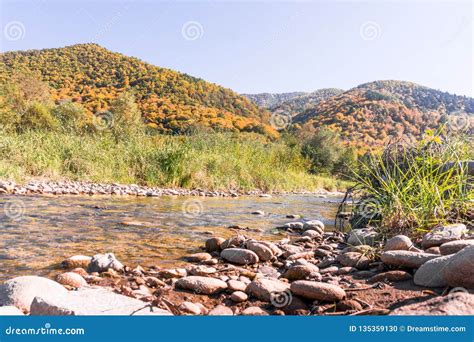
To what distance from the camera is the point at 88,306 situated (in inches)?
77.7

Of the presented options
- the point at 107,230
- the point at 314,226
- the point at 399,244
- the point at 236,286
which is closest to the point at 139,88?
the point at 107,230

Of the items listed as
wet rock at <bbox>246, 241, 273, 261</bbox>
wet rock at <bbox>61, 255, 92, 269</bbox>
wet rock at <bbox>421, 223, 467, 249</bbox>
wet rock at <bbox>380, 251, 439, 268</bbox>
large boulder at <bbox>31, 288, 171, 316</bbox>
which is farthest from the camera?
wet rock at <bbox>246, 241, 273, 261</bbox>

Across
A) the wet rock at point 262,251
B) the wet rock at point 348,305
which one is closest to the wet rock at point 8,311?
the wet rock at point 348,305

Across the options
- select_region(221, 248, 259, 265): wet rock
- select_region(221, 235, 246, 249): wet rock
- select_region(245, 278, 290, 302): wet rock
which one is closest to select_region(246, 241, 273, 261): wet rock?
select_region(221, 248, 259, 265): wet rock

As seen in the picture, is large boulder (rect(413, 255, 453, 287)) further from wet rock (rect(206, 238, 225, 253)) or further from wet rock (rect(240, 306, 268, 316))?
wet rock (rect(206, 238, 225, 253))

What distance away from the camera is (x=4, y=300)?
7.39 feet

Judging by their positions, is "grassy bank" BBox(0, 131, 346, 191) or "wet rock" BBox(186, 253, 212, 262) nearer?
"wet rock" BBox(186, 253, 212, 262)

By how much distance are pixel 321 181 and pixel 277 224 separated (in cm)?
1569

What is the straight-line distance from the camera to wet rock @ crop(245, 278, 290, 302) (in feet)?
8.21

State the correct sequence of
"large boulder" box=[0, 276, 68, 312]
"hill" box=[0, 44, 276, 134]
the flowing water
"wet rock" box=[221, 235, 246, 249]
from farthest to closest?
"hill" box=[0, 44, 276, 134] → "wet rock" box=[221, 235, 246, 249] → the flowing water → "large boulder" box=[0, 276, 68, 312]

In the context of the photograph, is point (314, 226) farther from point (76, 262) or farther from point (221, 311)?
point (221, 311)

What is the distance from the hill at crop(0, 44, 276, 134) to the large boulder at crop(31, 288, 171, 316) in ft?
126

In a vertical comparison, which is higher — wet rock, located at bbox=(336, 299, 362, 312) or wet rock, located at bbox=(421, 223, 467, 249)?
wet rock, located at bbox=(421, 223, 467, 249)

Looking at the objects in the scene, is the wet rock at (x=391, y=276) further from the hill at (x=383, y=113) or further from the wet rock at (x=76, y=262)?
the hill at (x=383, y=113)
